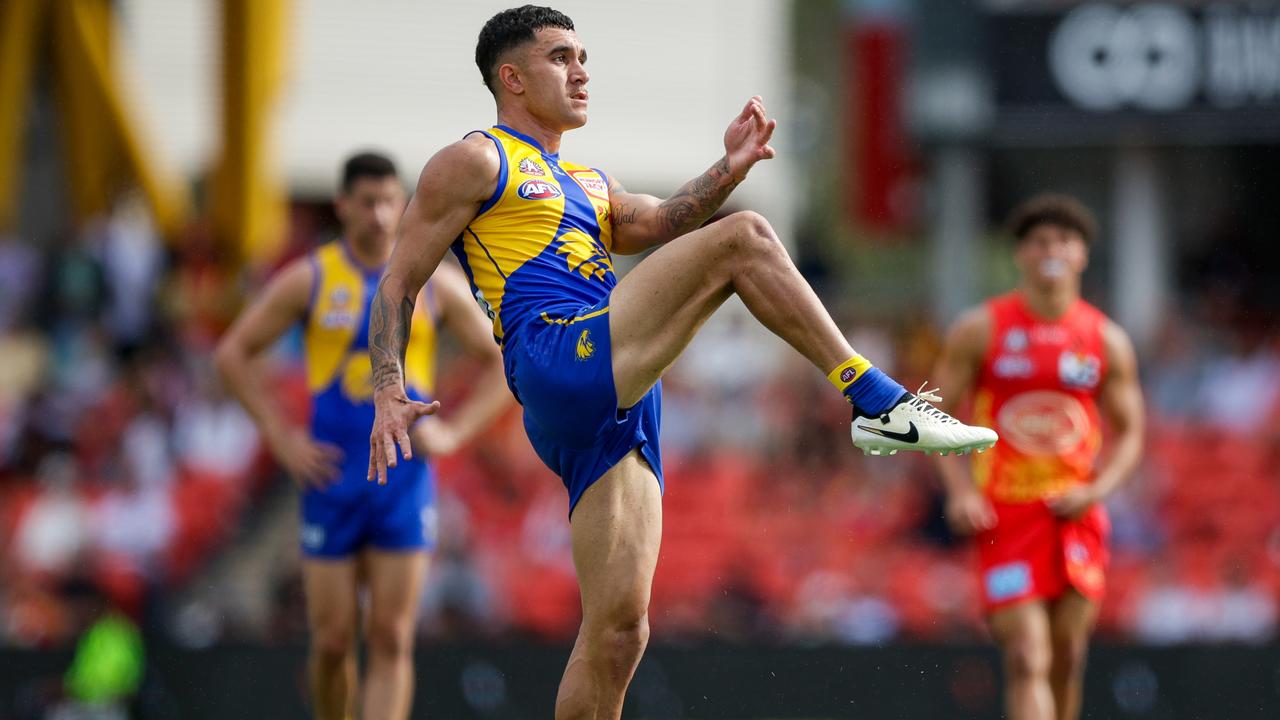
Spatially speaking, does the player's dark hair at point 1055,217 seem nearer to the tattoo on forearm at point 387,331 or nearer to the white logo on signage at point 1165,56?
the tattoo on forearm at point 387,331

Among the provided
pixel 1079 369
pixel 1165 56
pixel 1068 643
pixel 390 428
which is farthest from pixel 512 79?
pixel 1165 56

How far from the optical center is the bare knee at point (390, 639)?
25.3 ft

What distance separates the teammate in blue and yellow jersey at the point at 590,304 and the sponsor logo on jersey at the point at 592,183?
0.01 metres

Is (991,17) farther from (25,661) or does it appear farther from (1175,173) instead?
(25,661)

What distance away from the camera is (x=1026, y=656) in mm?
7668

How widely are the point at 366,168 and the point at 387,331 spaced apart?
8.36 feet

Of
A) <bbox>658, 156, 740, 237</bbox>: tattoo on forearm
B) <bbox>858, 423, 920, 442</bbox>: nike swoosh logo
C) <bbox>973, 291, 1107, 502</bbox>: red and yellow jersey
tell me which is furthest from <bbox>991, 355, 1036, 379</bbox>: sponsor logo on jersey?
<bbox>858, 423, 920, 442</bbox>: nike swoosh logo

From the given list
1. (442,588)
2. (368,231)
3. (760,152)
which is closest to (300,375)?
(442,588)

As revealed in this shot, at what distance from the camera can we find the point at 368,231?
8148 millimetres

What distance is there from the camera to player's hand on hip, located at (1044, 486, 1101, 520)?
26.2 feet

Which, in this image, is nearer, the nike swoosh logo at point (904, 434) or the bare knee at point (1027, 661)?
the nike swoosh logo at point (904, 434)

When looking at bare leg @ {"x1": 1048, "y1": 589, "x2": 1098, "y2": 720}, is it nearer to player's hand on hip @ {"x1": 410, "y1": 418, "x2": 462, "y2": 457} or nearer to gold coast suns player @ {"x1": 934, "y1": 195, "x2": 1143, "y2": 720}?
gold coast suns player @ {"x1": 934, "y1": 195, "x2": 1143, "y2": 720}

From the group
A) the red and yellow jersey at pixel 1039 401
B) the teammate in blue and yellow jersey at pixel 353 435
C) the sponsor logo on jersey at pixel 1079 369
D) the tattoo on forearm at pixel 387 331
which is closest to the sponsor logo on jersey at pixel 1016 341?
the red and yellow jersey at pixel 1039 401

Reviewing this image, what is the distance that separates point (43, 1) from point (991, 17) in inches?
403
